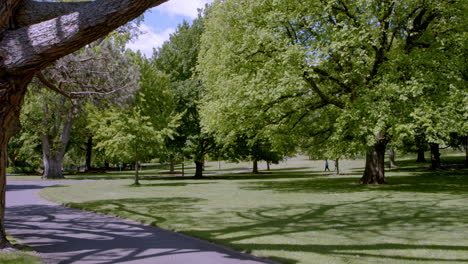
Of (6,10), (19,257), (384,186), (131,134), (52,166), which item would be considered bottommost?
(384,186)

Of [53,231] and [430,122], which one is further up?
[430,122]

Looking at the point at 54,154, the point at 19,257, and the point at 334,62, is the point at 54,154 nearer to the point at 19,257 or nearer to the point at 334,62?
the point at 334,62

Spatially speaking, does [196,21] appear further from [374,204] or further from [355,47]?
[374,204]

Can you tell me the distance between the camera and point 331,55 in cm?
1956

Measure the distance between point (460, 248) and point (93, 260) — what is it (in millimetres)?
6977

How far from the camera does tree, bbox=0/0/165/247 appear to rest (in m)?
5.86

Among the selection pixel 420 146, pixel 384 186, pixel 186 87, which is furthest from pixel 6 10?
pixel 420 146

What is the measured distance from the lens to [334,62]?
20156mm

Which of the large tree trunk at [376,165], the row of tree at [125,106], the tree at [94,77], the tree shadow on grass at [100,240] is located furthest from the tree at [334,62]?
the tree shadow on grass at [100,240]

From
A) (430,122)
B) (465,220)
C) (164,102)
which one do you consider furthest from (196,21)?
(465,220)

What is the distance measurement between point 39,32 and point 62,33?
491 millimetres

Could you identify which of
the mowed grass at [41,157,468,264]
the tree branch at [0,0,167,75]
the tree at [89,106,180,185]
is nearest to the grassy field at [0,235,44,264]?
the tree branch at [0,0,167,75]

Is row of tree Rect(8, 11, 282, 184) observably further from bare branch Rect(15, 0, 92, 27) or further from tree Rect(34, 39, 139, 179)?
bare branch Rect(15, 0, 92, 27)

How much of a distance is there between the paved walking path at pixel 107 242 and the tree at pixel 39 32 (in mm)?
2467
